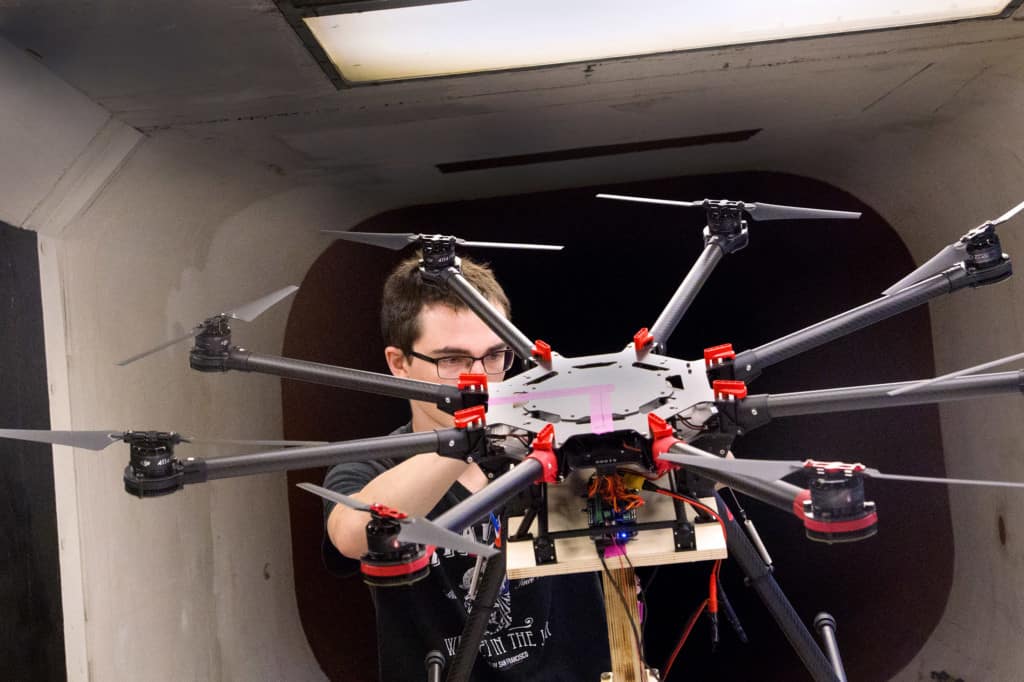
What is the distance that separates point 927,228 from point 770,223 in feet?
1.48

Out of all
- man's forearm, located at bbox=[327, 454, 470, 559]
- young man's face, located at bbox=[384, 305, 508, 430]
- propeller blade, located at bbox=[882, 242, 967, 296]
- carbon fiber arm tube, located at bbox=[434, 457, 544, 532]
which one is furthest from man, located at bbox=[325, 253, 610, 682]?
propeller blade, located at bbox=[882, 242, 967, 296]

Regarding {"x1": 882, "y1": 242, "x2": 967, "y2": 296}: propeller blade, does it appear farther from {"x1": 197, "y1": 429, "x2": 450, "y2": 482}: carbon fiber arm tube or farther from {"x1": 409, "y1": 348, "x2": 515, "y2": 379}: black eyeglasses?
{"x1": 409, "y1": 348, "x2": 515, "y2": 379}: black eyeglasses

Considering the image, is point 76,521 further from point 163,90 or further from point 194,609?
point 163,90

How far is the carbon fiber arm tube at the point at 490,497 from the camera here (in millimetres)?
922

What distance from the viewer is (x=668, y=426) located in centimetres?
104

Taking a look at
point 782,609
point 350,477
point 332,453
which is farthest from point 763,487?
point 350,477

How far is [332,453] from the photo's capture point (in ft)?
3.48

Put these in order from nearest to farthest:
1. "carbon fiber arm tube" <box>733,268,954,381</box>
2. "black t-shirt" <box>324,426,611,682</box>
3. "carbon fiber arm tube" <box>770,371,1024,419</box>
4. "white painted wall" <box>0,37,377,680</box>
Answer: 1. "carbon fiber arm tube" <box>770,371,1024,419</box>
2. "carbon fiber arm tube" <box>733,268,954,381</box>
3. "white painted wall" <box>0,37,377,680</box>
4. "black t-shirt" <box>324,426,611,682</box>

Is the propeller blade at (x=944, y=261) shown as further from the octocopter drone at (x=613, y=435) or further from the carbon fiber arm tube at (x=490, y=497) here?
the carbon fiber arm tube at (x=490, y=497)

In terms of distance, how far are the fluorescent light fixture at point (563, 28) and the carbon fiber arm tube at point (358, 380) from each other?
48 centimetres

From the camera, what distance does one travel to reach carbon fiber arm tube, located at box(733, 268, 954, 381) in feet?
3.76

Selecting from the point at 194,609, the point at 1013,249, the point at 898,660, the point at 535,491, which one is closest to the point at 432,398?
the point at 535,491

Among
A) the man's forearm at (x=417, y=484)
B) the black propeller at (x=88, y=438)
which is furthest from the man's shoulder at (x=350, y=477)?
the black propeller at (x=88, y=438)

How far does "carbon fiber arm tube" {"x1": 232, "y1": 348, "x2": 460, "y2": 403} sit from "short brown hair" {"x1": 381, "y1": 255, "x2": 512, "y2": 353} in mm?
460
